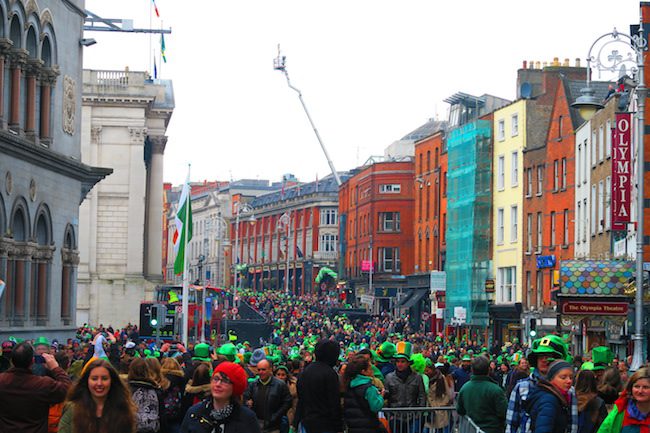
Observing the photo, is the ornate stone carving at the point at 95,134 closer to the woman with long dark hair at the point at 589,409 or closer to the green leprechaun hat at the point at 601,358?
the green leprechaun hat at the point at 601,358

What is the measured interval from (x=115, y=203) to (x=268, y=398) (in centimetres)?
6815

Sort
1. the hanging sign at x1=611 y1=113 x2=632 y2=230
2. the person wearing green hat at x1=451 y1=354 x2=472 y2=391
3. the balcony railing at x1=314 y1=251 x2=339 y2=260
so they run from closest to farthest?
1. the person wearing green hat at x1=451 y1=354 x2=472 y2=391
2. the hanging sign at x1=611 y1=113 x2=632 y2=230
3. the balcony railing at x1=314 y1=251 x2=339 y2=260

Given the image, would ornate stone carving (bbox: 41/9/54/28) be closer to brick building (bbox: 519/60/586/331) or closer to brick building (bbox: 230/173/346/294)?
brick building (bbox: 519/60/586/331)

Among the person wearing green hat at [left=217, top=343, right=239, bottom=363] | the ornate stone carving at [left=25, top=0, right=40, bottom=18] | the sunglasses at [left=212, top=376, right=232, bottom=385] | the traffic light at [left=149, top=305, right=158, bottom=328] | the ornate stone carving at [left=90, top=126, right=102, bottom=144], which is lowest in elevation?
the person wearing green hat at [left=217, top=343, right=239, bottom=363]

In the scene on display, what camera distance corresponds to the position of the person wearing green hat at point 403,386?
18.6m

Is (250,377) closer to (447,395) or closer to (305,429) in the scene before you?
(447,395)

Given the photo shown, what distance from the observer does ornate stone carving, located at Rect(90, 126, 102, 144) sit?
83750 mm

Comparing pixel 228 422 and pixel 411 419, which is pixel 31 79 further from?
pixel 228 422

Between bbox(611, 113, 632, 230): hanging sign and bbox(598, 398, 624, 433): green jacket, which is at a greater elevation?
Result: bbox(611, 113, 632, 230): hanging sign

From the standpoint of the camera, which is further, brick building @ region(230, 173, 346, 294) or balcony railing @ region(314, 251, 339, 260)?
brick building @ region(230, 173, 346, 294)

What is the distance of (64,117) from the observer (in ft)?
150

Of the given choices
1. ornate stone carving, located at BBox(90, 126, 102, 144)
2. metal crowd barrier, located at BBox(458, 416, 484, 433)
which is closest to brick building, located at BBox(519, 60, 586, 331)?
ornate stone carving, located at BBox(90, 126, 102, 144)

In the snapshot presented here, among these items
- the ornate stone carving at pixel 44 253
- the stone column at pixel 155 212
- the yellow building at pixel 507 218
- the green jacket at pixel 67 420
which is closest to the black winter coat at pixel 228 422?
the green jacket at pixel 67 420

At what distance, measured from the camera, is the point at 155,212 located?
8925 centimetres
